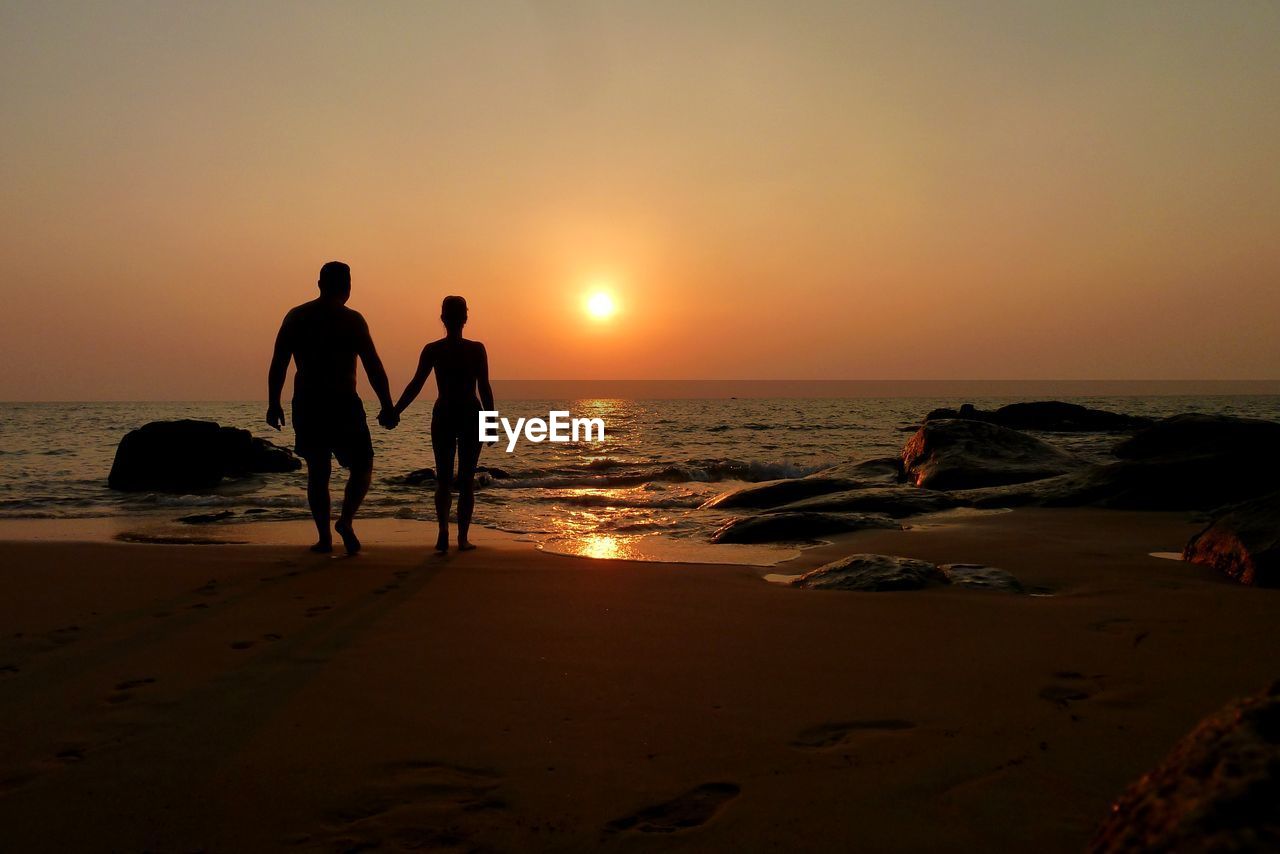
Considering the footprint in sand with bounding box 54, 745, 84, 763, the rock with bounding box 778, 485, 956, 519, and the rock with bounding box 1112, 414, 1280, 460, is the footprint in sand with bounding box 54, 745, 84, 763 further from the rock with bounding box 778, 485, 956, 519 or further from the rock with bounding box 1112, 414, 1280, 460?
the rock with bounding box 1112, 414, 1280, 460

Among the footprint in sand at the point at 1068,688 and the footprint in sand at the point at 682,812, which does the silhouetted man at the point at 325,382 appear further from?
the footprint in sand at the point at 1068,688

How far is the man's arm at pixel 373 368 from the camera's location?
21.1ft

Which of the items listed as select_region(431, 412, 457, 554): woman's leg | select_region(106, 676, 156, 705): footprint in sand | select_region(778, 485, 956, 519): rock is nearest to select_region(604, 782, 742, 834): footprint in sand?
select_region(106, 676, 156, 705): footprint in sand

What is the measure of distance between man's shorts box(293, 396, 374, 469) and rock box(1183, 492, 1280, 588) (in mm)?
5502

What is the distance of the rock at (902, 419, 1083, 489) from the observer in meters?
11.0

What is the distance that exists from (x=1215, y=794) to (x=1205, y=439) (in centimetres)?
958

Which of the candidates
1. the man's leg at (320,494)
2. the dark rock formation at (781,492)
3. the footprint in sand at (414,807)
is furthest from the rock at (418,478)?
the footprint in sand at (414,807)

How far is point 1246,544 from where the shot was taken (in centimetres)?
459

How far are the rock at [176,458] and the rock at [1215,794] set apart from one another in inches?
597

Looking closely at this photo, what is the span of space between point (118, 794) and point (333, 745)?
519 mm

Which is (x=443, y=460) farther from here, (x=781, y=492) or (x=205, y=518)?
(x=781, y=492)

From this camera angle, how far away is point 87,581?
4844mm

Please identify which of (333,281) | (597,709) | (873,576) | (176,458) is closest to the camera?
(597,709)

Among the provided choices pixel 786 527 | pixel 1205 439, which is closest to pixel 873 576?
pixel 786 527
